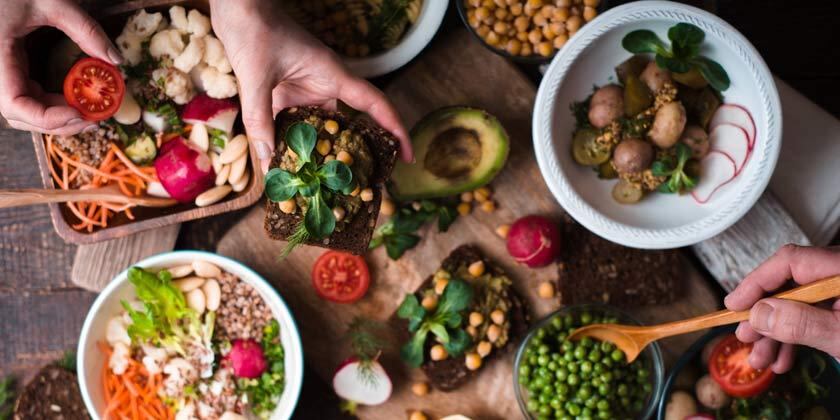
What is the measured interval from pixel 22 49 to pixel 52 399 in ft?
3.76

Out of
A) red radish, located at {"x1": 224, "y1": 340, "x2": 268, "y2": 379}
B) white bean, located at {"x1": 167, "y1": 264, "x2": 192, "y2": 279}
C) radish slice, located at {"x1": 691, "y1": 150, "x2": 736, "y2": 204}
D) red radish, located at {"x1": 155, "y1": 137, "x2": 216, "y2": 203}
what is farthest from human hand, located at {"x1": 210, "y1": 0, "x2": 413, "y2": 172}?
radish slice, located at {"x1": 691, "y1": 150, "x2": 736, "y2": 204}

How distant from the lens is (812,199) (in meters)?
2.45

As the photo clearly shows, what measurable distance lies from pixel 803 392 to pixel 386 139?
4.80 feet

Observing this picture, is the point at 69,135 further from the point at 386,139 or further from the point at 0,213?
the point at 386,139

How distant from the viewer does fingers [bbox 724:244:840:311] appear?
1886mm

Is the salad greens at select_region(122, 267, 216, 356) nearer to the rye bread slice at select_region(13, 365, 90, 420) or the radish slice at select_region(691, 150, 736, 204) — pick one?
the rye bread slice at select_region(13, 365, 90, 420)

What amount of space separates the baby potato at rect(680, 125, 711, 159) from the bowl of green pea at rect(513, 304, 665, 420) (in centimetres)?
55

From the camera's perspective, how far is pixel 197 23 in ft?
7.61

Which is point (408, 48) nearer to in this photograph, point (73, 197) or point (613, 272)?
point (613, 272)

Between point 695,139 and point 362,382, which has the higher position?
point 695,139

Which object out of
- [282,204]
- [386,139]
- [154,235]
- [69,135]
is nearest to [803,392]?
[386,139]

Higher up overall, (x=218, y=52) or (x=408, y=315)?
(x=218, y=52)

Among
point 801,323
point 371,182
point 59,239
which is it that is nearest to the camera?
point 801,323

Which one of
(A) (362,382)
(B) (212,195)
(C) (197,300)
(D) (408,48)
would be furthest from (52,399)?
(D) (408,48)
